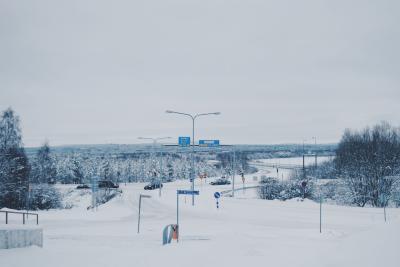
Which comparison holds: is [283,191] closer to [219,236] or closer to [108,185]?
[108,185]

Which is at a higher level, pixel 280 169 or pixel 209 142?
pixel 209 142

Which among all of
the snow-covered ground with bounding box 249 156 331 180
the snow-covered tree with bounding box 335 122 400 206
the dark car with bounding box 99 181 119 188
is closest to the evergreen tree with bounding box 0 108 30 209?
the dark car with bounding box 99 181 119 188

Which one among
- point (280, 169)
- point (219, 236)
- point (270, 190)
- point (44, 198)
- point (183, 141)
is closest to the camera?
point (219, 236)

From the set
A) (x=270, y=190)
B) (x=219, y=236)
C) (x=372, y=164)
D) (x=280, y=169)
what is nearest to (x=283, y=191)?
(x=270, y=190)

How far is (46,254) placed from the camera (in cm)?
1210

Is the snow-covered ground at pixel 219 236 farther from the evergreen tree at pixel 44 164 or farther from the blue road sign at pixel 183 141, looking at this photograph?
the evergreen tree at pixel 44 164

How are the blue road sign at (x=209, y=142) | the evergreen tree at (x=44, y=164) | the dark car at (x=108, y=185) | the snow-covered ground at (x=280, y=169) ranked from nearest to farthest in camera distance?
the blue road sign at (x=209, y=142), the dark car at (x=108, y=185), the evergreen tree at (x=44, y=164), the snow-covered ground at (x=280, y=169)

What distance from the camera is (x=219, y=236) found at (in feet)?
61.7

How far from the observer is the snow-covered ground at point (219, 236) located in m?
10.5

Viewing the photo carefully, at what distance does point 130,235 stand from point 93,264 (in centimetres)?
1104

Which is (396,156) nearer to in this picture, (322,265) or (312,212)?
(312,212)

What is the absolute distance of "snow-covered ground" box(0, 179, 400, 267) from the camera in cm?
1046

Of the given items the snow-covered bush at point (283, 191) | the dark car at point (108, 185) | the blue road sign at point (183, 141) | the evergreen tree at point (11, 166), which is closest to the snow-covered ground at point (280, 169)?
the snow-covered bush at point (283, 191)

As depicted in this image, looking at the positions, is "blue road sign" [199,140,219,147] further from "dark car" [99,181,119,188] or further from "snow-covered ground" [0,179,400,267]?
"dark car" [99,181,119,188]
